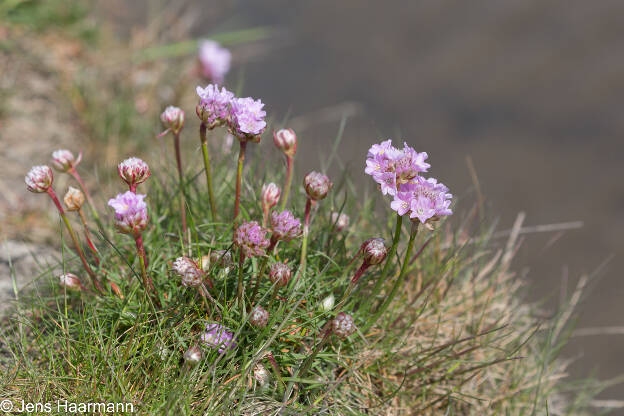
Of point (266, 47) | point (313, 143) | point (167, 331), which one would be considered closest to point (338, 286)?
point (167, 331)

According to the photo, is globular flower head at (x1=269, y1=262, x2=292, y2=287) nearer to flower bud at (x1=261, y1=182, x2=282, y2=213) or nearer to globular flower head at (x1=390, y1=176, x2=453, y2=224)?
flower bud at (x1=261, y1=182, x2=282, y2=213)

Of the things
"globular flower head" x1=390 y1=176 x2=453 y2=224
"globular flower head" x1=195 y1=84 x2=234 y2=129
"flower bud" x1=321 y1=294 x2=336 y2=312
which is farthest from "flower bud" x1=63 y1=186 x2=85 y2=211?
"globular flower head" x1=390 y1=176 x2=453 y2=224

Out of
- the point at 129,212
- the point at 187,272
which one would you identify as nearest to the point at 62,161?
the point at 129,212

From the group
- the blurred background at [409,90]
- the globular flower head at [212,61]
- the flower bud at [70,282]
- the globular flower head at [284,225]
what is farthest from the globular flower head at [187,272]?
the globular flower head at [212,61]

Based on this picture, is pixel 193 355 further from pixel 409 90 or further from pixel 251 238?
pixel 409 90

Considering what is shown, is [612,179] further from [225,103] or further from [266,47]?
[225,103]

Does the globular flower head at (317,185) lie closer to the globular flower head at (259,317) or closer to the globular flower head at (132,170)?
the globular flower head at (259,317)
